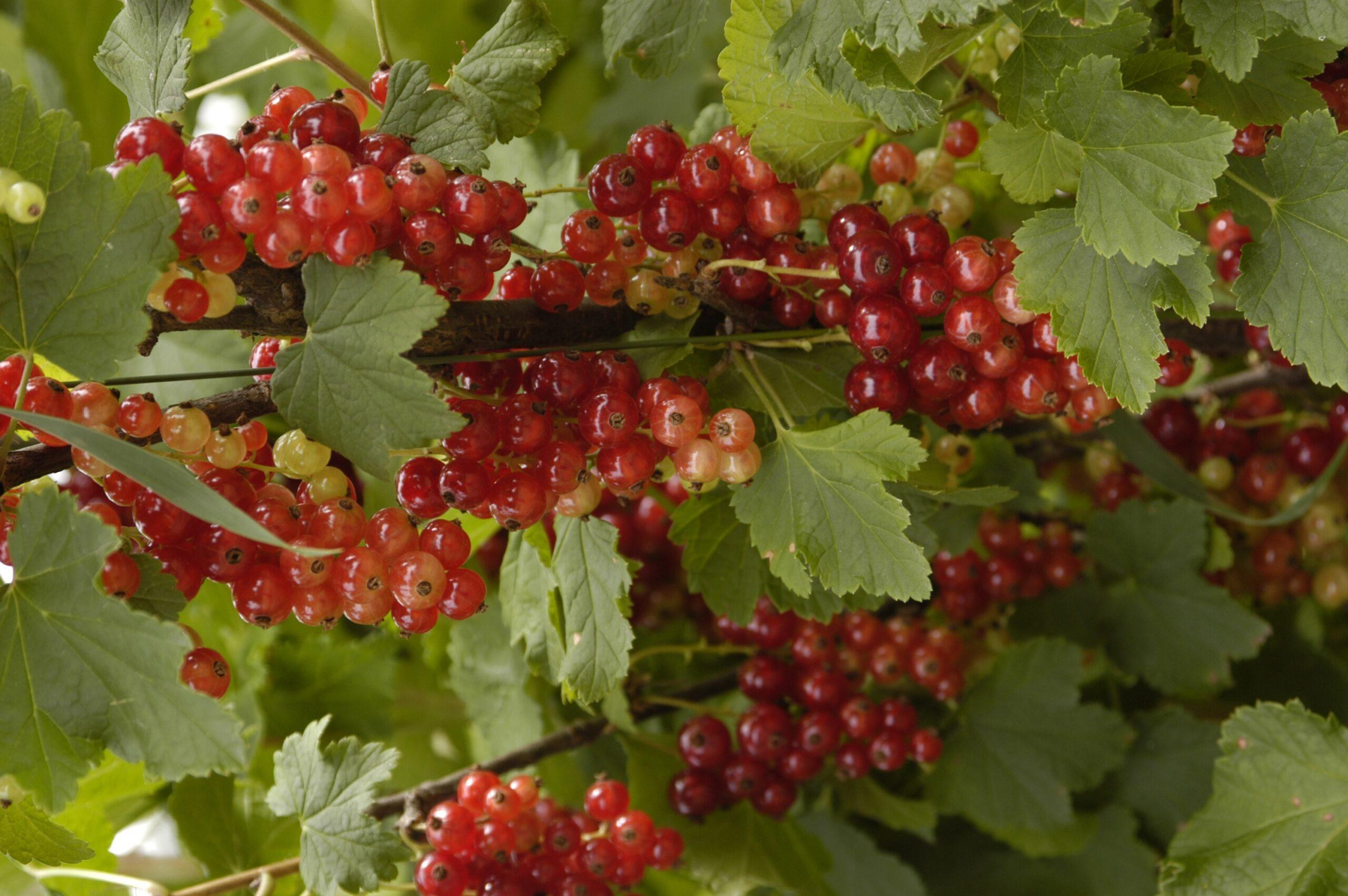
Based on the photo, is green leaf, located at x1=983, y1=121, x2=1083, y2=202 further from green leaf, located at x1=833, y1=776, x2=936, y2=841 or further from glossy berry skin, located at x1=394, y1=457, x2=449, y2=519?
green leaf, located at x1=833, y1=776, x2=936, y2=841

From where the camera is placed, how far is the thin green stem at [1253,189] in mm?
553

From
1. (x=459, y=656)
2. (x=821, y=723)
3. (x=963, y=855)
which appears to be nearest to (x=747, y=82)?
(x=821, y=723)

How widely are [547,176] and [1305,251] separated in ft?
1.92

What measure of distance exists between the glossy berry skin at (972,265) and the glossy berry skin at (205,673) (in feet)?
1.49

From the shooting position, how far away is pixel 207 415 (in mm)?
529

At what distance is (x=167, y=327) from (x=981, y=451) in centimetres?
67

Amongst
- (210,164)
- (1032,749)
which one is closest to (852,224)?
(210,164)

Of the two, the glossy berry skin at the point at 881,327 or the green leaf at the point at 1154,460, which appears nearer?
the glossy berry skin at the point at 881,327

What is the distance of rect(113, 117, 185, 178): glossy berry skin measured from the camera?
48 cm

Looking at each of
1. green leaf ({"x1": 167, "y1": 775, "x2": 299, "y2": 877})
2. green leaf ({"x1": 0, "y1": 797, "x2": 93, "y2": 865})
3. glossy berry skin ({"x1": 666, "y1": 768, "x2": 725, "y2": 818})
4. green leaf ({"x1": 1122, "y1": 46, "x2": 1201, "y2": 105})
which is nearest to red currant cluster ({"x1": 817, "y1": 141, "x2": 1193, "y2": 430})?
green leaf ({"x1": 1122, "y1": 46, "x2": 1201, "y2": 105})

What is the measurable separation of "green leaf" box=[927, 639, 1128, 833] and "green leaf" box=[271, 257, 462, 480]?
2.19ft

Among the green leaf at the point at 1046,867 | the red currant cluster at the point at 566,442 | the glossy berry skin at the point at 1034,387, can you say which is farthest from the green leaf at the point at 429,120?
the green leaf at the point at 1046,867

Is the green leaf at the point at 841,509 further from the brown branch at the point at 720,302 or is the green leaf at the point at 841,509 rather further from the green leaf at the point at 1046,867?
the green leaf at the point at 1046,867

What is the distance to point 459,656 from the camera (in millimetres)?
1007
